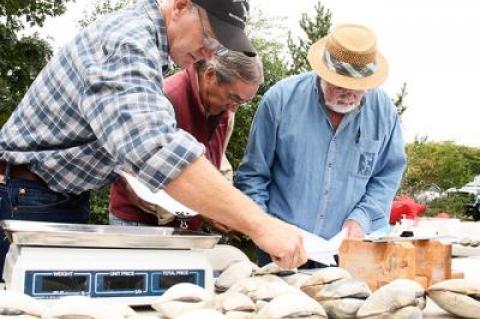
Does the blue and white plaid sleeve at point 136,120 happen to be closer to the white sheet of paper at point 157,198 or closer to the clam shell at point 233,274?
the clam shell at point 233,274

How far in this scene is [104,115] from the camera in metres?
1.51

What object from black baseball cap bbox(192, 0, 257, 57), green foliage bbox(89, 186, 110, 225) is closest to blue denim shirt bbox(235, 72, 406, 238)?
black baseball cap bbox(192, 0, 257, 57)

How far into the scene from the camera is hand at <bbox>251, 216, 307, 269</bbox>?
1.59m

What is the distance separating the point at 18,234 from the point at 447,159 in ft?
81.0

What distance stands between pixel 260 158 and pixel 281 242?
106 cm

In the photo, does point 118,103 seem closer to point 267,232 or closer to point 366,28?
point 267,232

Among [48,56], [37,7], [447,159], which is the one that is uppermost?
[37,7]

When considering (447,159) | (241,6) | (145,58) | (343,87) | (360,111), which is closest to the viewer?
(145,58)

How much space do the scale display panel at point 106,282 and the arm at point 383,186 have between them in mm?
1113

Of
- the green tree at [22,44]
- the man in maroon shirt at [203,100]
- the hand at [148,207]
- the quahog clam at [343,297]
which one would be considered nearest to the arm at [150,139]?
the quahog clam at [343,297]

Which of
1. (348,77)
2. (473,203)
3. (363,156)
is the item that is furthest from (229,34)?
(473,203)

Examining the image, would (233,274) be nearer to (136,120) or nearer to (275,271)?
(275,271)

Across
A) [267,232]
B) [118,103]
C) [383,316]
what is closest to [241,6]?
[118,103]

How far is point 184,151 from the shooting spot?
1.46 meters
